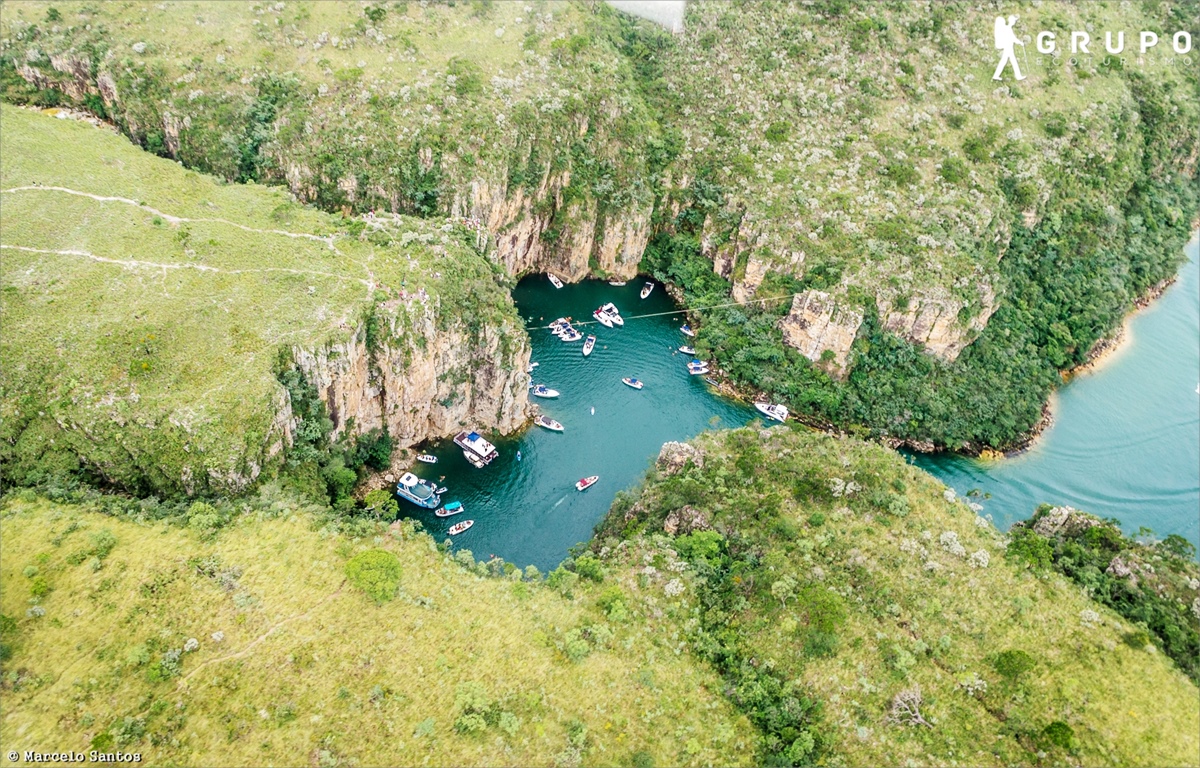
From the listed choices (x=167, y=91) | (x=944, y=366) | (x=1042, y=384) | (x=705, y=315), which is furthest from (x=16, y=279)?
(x=1042, y=384)

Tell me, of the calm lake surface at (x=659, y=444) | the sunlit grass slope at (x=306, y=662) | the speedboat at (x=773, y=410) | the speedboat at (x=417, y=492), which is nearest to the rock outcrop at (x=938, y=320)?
the calm lake surface at (x=659, y=444)

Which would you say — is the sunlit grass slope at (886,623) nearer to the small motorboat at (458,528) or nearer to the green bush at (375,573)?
the small motorboat at (458,528)

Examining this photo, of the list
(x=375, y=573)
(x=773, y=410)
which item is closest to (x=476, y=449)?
(x=375, y=573)

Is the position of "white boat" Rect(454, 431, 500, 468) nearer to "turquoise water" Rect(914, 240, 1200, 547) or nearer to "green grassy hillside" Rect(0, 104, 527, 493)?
"green grassy hillside" Rect(0, 104, 527, 493)

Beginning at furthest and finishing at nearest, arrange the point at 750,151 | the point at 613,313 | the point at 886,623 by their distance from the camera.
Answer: the point at 750,151, the point at 613,313, the point at 886,623

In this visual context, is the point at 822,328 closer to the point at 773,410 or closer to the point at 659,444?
the point at 773,410

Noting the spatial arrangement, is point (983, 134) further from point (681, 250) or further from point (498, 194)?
point (498, 194)

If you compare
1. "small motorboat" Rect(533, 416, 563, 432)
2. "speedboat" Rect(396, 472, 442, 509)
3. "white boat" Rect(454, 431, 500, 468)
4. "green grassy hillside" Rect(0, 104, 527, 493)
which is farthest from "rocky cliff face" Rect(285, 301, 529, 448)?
"speedboat" Rect(396, 472, 442, 509)
